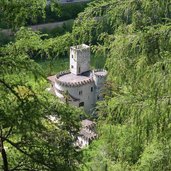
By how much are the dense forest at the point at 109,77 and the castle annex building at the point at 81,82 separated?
535 inches

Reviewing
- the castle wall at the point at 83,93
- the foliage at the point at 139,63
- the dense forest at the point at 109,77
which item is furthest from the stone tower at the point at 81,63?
the dense forest at the point at 109,77

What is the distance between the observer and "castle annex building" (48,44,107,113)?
19.3m

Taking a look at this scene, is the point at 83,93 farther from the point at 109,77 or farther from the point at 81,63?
the point at 109,77

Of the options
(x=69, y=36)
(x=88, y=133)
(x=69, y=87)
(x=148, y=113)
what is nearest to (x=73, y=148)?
(x=148, y=113)

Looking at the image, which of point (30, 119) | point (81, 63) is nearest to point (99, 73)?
point (81, 63)

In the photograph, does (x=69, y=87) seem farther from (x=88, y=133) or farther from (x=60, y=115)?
(x=60, y=115)

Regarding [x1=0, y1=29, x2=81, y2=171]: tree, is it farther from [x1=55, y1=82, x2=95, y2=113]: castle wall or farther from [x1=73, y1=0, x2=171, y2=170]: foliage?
[x1=55, y1=82, x2=95, y2=113]: castle wall

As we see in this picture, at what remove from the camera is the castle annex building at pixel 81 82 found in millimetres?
19266

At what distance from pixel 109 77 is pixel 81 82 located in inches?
547

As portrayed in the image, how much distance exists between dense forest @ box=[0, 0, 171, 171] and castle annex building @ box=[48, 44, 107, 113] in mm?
13586

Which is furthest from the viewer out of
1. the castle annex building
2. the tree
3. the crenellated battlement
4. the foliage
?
the crenellated battlement

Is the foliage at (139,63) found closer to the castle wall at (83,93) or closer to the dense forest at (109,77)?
the dense forest at (109,77)

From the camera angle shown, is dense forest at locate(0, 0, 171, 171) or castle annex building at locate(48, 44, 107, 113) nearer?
dense forest at locate(0, 0, 171, 171)

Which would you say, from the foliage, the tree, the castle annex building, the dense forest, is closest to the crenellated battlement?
the castle annex building
